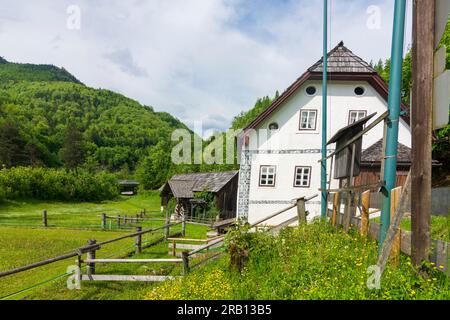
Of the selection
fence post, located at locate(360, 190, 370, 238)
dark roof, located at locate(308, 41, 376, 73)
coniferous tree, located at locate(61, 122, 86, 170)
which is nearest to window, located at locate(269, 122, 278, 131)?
dark roof, located at locate(308, 41, 376, 73)

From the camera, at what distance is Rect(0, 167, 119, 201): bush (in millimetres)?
44562

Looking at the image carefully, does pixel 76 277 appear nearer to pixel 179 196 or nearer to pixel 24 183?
pixel 179 196

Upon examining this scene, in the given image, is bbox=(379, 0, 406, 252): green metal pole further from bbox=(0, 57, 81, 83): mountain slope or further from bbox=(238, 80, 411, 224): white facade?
bbox=(0, 57, 81, 83): mountain slope

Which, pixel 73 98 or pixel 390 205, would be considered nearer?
pixel 390 205

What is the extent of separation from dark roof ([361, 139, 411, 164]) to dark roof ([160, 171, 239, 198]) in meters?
14.4

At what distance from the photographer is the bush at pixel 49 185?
44.6 metres

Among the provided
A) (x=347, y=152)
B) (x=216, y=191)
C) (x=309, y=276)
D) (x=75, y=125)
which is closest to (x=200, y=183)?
(x=216, y=191)

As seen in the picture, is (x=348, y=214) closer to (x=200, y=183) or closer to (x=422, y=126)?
(x=422, y=126)

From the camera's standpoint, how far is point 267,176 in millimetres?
16703

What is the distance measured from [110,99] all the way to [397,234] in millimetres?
163125

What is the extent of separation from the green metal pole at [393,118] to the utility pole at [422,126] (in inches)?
20.9

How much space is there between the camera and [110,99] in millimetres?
150125
